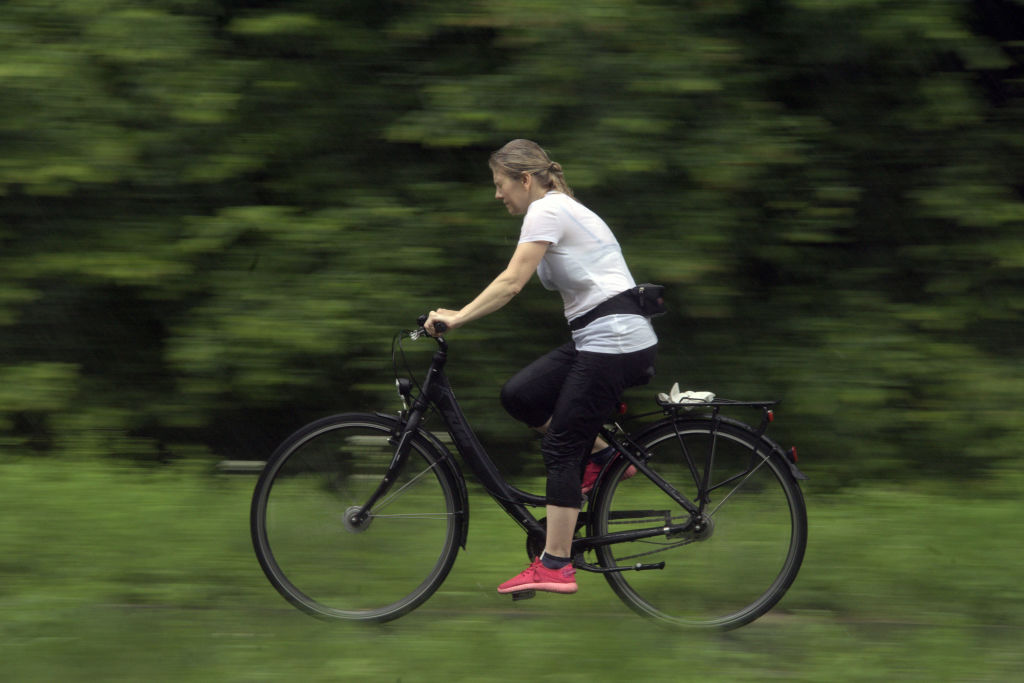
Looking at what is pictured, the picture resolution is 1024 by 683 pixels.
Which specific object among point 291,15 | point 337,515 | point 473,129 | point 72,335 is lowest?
point 72,335

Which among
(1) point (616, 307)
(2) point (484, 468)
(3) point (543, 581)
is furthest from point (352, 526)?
(1) point (616, 307)

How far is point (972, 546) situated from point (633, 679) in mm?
1932

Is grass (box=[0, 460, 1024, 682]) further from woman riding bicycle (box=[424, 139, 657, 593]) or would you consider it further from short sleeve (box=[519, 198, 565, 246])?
short sleeve (box=[519, 198, 565, 246])

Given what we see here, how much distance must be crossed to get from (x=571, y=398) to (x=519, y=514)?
58 cm

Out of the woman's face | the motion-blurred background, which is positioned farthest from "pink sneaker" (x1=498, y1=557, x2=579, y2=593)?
the motion-blurred background

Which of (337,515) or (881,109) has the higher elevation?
(881,109)

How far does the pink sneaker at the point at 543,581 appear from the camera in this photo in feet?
14.6

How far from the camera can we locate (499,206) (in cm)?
638

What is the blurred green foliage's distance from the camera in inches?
238

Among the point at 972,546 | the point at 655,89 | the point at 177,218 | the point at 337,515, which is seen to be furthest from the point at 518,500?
the point at 177,218

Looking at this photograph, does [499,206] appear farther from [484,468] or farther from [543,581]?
[543,581]

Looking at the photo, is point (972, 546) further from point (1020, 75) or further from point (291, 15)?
point (291, 15)

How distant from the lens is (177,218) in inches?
263

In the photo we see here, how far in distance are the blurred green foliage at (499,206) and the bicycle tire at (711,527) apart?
1.84 m
